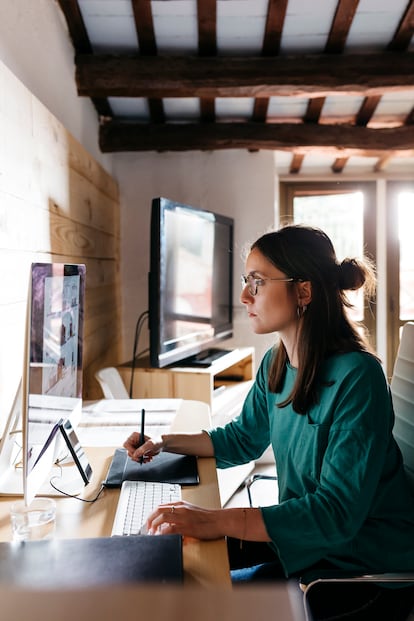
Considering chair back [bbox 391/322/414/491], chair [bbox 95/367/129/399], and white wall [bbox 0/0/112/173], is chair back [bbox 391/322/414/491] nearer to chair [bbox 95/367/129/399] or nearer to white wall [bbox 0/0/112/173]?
white wall [bbox 0/0/112/173]

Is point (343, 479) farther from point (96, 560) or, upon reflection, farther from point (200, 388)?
point (200, 388)

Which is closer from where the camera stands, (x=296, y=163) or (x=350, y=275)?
(x=350, y=275)

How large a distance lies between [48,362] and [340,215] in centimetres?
433

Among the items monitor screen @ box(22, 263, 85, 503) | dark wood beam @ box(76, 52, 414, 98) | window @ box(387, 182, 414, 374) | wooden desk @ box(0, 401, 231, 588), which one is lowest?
wooden desk @ box(0, 401, 231, 588)

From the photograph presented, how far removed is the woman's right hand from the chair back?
62 cm

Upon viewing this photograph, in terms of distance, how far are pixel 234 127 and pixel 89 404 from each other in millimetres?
2398

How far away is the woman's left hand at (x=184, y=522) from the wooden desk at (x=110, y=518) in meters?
0.02

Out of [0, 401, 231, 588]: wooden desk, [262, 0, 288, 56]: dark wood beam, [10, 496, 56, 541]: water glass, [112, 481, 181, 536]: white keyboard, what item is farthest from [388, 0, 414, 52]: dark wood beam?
[10, 496, 56, 541]: water glass

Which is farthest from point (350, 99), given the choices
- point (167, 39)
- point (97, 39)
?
point (97, 39)

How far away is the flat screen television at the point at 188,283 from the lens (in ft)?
9.02

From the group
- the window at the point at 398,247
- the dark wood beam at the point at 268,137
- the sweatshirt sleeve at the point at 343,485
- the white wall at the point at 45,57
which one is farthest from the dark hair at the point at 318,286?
the window at the point at 398,247

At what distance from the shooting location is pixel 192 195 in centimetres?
415

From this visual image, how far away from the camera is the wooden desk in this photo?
93 cm

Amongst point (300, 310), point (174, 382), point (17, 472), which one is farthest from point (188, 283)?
point (17, 472)
